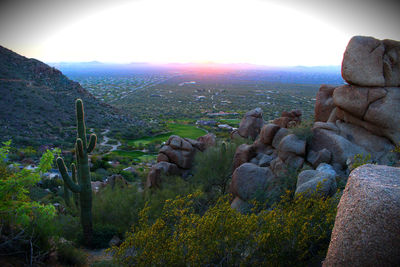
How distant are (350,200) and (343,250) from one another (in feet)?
2.45

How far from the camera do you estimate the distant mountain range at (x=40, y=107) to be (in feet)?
107

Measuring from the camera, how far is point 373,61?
12.4m

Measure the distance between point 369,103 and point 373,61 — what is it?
76.5 inches

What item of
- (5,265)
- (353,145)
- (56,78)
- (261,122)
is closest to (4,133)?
(56,78)

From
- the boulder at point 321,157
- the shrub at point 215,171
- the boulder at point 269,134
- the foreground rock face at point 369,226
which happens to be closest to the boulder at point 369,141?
the boulder at point 321,157

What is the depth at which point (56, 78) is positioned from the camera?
50.5 m

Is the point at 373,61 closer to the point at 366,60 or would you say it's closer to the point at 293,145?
the point at 366,60

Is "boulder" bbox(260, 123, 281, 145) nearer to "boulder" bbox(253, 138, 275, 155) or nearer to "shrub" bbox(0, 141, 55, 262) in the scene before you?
"boulder" bbox(253, 138, 275, 155)

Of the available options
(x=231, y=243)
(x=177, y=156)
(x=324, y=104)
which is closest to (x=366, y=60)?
(x=324, y=104)

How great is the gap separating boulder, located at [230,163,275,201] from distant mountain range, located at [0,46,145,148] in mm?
25338

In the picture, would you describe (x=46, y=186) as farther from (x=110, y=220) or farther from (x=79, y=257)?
(x=79, y=257)

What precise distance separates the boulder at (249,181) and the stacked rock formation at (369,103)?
2348mm

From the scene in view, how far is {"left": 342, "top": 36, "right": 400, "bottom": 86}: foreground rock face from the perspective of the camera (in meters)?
12.4

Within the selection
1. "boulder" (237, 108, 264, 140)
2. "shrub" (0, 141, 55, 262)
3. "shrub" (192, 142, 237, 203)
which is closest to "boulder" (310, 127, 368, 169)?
"shrub" (192, 142, 237, 203)
